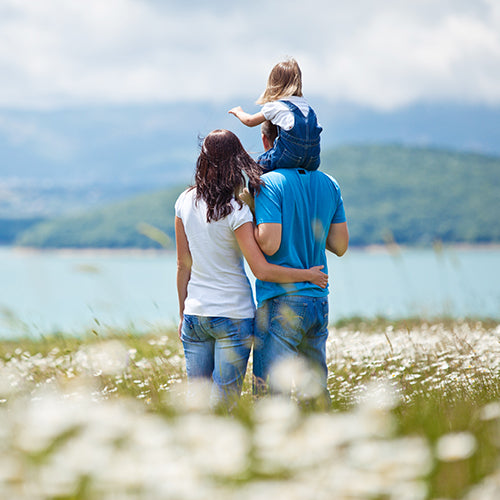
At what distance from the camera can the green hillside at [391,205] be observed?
287 feet

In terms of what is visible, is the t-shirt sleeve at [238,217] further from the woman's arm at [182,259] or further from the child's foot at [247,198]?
the woman's arm at [182,259]

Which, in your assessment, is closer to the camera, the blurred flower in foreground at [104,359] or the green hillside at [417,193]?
the blurred flower in foreground at [104,359]

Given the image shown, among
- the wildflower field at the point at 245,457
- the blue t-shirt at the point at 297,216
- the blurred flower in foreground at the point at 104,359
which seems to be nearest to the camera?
the wildflower field at the point at 245,457

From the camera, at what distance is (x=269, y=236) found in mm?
3367

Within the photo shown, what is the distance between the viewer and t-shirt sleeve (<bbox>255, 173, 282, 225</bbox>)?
3.38 metres

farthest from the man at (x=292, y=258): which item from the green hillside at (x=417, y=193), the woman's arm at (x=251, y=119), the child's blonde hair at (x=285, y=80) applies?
the green hillside at (x=417, y=193)

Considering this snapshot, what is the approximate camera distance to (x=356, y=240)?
86750mm

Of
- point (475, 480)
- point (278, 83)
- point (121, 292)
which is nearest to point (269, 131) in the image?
point (278, 83)

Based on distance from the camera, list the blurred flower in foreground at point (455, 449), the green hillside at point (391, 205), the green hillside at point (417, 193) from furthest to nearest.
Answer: the green hillside at point (391, 205) → the green hillside at point (417, 193) → the blurred flower in foreground at point (455, 449)

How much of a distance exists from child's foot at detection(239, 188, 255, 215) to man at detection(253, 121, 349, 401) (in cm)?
3

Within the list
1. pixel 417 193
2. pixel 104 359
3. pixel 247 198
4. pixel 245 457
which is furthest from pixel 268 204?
pixel 417 193

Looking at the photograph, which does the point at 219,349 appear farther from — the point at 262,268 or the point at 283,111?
the point at 283,111

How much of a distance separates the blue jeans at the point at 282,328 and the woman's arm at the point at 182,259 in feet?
1.70

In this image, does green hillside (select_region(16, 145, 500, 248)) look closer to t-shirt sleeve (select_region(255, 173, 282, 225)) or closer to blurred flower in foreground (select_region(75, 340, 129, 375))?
blurred flower in foreground (select_region(75, 340, 129, 375))
